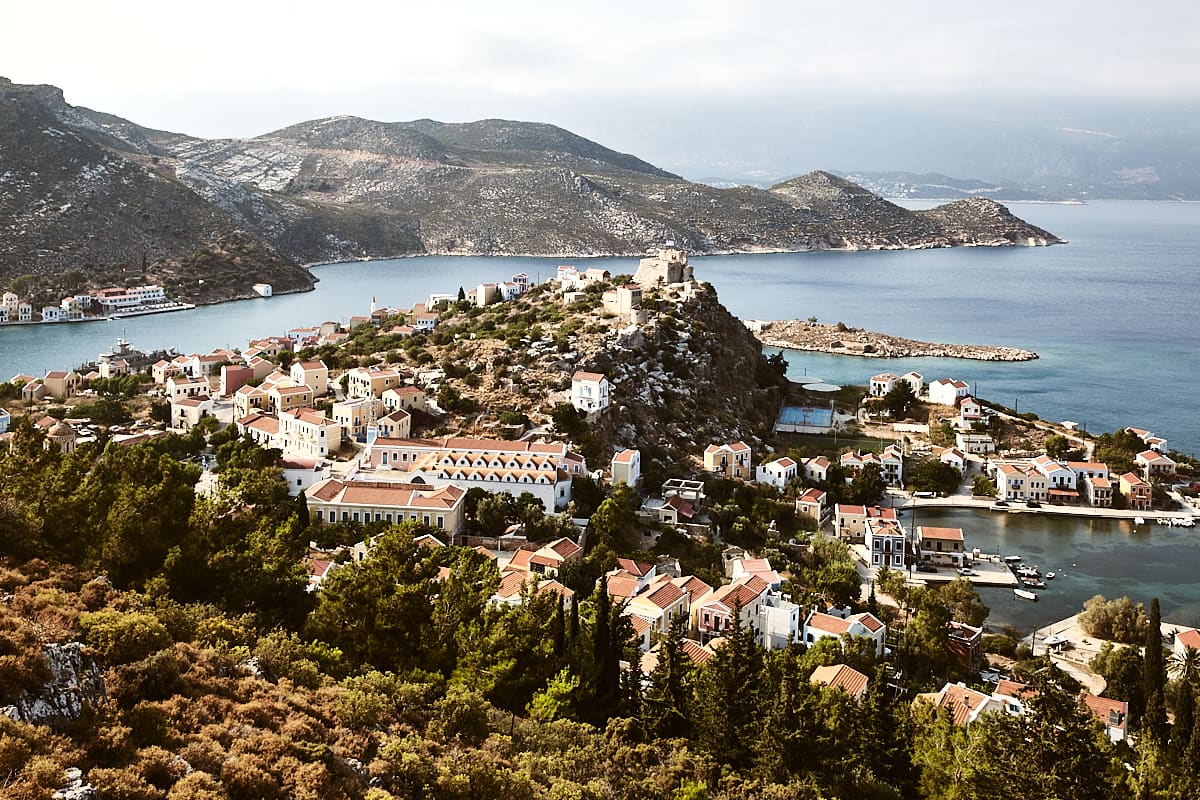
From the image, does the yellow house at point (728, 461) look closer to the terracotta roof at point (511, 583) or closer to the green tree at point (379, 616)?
the terracotta roof at point (511, 583)

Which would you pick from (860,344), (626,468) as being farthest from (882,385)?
(626,468)

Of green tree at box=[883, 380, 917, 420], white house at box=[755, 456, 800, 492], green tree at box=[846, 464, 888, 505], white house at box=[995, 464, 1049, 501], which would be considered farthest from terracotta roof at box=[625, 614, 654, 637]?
green tree at box=[883, 380, 917, 420]

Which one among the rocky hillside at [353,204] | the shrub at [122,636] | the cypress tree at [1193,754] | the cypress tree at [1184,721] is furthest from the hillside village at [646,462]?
the rocky hillside at [353,204]

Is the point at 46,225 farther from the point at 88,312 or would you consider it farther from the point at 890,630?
the point at 890,630

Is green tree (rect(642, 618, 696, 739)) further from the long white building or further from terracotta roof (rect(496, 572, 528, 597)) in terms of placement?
the long white building

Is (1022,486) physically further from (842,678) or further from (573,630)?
(573,630)

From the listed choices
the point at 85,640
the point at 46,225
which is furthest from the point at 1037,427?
the point at 46,225
